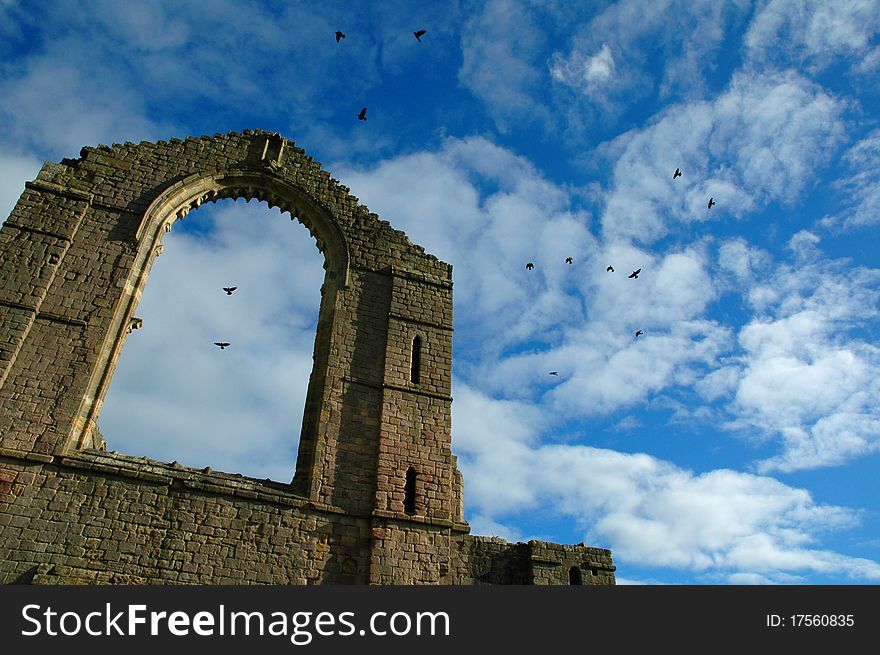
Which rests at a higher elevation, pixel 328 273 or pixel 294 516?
pixel 328 273

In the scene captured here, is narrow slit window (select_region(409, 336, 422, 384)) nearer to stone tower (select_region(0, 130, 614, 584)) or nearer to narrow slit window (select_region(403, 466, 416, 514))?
stone tower (select_region(0, 130, 614, 584))

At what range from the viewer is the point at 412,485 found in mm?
10523

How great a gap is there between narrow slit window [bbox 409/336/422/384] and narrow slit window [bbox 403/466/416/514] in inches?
71.4

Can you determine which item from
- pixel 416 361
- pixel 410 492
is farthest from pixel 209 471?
pixel 416 361

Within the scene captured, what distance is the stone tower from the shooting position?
8.85 metres

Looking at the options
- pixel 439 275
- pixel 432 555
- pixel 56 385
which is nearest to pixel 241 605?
pixel 432 555

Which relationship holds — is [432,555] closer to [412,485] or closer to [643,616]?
[412,485]

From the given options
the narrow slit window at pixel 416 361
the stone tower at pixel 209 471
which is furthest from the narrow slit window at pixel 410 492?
the narrow slit window at pixel 416 361

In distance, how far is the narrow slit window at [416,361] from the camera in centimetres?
1174

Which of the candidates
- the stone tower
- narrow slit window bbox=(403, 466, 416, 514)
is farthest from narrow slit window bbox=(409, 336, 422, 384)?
narrow slit window bbox=(403, 466, 416, 514)

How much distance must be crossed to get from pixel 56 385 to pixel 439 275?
7193 mm

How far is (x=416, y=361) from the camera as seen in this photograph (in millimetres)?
11969

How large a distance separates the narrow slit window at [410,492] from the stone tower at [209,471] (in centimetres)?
3

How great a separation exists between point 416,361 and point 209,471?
4.12 meters
